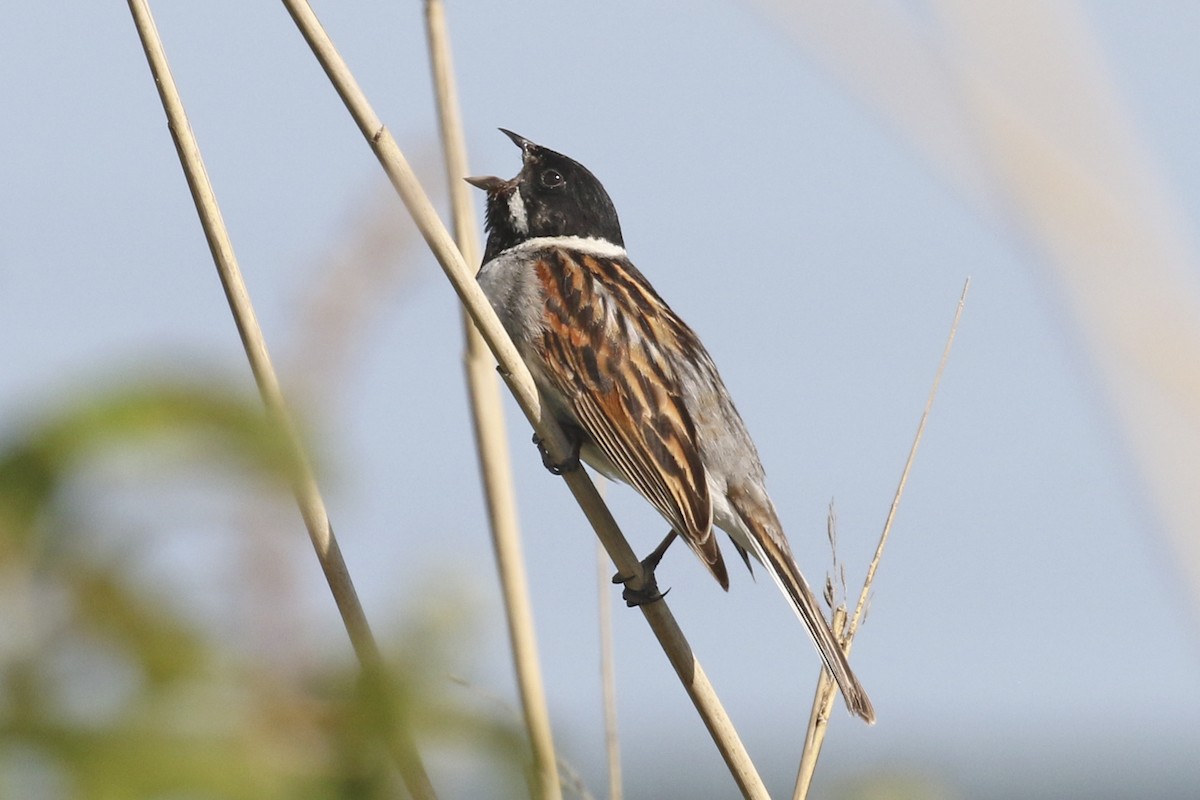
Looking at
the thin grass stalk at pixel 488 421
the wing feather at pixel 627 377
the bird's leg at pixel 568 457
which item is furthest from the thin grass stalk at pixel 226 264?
the wing feather at pixel 627 377

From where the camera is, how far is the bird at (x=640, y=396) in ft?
14.0

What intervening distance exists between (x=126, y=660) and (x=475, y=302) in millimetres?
2222

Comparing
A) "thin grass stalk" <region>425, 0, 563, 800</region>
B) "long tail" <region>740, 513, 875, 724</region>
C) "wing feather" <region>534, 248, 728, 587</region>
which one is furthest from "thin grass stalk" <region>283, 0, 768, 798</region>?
"wing feather" <region>534, 248, 728, 587</region>

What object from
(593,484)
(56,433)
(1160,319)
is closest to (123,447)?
(56,433)

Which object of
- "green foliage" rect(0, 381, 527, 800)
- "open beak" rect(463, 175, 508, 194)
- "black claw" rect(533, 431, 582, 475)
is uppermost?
"open beak" rect(463, 175, 508, 194)

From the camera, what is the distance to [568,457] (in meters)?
3.40

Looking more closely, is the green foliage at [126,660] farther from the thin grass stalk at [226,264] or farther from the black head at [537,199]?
the black head at [537,199]

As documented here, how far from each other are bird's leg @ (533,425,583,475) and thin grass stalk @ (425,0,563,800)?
255mm

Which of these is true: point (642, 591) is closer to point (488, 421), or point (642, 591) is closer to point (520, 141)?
point (488, 421)

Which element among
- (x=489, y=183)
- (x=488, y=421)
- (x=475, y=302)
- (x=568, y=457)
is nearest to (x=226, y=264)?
(x=475, y=302)

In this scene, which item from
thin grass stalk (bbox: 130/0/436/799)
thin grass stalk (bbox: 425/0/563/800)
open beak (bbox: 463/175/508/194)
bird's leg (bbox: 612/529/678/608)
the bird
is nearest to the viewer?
thin grass stalk (bbox: 130/0/436/799)

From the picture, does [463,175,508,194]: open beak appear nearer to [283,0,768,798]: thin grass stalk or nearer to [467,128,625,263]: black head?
[467,128,625,263]: black head

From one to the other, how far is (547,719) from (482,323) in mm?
772

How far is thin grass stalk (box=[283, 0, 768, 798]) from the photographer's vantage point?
271cm
